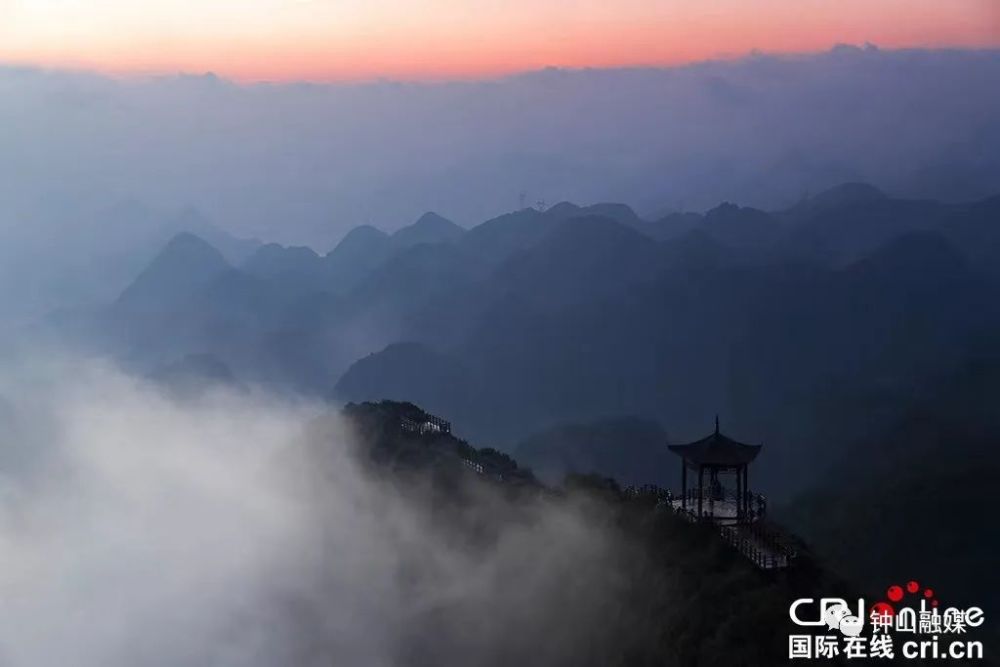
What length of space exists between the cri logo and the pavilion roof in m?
5.27

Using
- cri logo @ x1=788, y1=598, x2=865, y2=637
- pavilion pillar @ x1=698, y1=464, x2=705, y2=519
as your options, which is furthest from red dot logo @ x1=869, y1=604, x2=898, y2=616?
pavilion pillar @ x1=698, y1=464, x2=705, y2=519

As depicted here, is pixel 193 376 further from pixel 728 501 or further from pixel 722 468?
pixel 722 468

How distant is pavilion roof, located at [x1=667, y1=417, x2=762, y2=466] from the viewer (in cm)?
2731

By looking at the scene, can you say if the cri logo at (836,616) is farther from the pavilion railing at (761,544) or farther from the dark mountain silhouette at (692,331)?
the dark mountain silhouette at (692,331)

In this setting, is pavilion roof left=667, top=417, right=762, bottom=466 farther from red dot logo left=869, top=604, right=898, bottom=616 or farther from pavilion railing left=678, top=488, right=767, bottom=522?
red dot logo left=869, top=604, right=898, bottom=616

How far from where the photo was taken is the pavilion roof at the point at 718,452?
2731cm

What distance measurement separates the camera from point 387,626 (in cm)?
4450

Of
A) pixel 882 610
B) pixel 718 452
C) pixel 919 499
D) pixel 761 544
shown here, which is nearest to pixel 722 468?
pixel 718 452

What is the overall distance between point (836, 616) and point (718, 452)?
20.7ft

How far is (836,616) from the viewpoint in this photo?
22516 millimetres

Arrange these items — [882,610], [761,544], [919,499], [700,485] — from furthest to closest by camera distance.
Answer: [919,499] → [700,485] → [761,544] → [882,610]

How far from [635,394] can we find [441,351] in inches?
1582

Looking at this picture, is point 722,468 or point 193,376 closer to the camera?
point 722,468

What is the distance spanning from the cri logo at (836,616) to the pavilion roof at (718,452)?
208 inches
